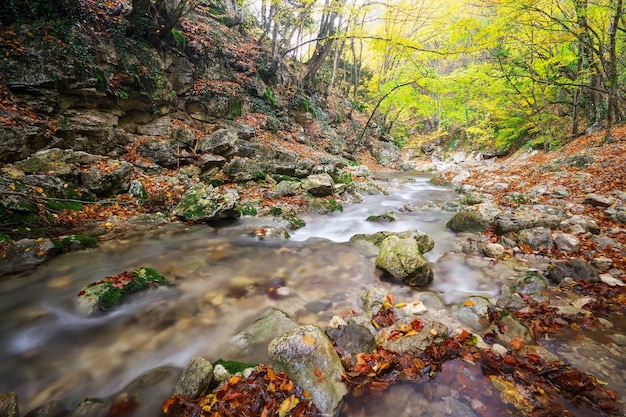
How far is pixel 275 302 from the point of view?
3713 mm

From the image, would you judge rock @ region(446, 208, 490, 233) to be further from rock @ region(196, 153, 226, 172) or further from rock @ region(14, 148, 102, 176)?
rock @ region(14, 148, 102, 176)

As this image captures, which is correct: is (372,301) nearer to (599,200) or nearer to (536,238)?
(536,238)

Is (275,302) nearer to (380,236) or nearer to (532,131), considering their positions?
(380,236)

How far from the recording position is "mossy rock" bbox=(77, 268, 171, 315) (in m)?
3.37

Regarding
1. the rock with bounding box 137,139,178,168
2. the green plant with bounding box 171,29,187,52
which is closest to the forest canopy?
the green plant with bounding box 171,29,187,52

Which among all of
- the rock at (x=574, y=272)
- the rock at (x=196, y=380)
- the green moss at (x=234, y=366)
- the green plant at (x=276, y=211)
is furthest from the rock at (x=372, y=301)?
the green plant at (x=276, y=211)

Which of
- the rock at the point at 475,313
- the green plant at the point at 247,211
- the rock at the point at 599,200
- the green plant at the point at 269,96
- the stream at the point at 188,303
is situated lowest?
the stream at the point at 188,303

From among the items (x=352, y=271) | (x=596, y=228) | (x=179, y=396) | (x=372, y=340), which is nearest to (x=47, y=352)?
(x=179, y=396)

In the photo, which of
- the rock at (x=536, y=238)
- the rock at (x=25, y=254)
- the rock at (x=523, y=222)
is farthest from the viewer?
the rock at (x=523, y=222)

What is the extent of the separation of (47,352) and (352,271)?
381 centimetres

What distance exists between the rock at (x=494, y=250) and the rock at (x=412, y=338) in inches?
97.5

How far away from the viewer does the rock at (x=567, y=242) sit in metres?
4.32

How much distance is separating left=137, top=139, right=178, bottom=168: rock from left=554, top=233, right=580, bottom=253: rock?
9136mm

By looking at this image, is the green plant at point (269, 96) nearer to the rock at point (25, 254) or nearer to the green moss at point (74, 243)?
the green moss at point (74, 243)
